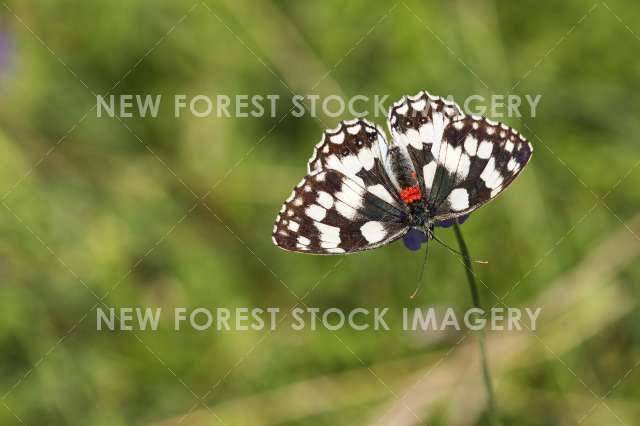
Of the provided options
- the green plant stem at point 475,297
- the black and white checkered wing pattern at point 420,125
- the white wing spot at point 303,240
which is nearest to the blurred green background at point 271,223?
the green plant stem at point 475,297

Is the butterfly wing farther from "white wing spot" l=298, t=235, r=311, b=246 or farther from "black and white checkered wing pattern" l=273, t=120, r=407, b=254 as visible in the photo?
"white wing spot" l=298, t=235, r=311, b=246

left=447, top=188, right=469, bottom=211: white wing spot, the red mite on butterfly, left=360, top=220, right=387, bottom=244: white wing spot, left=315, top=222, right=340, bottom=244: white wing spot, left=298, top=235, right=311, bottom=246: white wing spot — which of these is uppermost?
left=447, top=188, right=469, bottom=211: white wing spot

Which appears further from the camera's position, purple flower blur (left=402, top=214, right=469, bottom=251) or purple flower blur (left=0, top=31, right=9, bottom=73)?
purple flower blur (left=0, top=31, right=9, bottom=73)

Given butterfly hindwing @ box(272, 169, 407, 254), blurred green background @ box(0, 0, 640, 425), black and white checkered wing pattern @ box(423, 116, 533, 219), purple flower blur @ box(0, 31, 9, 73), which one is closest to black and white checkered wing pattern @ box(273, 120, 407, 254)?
butterfly hindwing @ box(272, 169, 407, 254)

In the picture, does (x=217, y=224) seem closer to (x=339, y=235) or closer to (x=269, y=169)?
(x=269, y=169)

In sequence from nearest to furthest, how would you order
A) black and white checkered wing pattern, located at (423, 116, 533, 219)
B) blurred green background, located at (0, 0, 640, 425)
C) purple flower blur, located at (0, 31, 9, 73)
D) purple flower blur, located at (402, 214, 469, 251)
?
black and white checkered wing pattern, located at (423, 116, 533, 219) < purple flower blur, located at (402, 214, 469, 251) < blurred green background, located at (0, 0, 640, 425) < purple flower blur, located at (0, 31, 9, 73)

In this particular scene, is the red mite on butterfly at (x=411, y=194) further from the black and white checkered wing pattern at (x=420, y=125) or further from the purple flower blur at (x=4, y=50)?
the purple flower blur at (x=4, y=50)

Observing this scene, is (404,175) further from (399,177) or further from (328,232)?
(328,232)

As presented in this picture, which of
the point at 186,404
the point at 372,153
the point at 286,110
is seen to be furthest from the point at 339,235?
the point at 286,110
